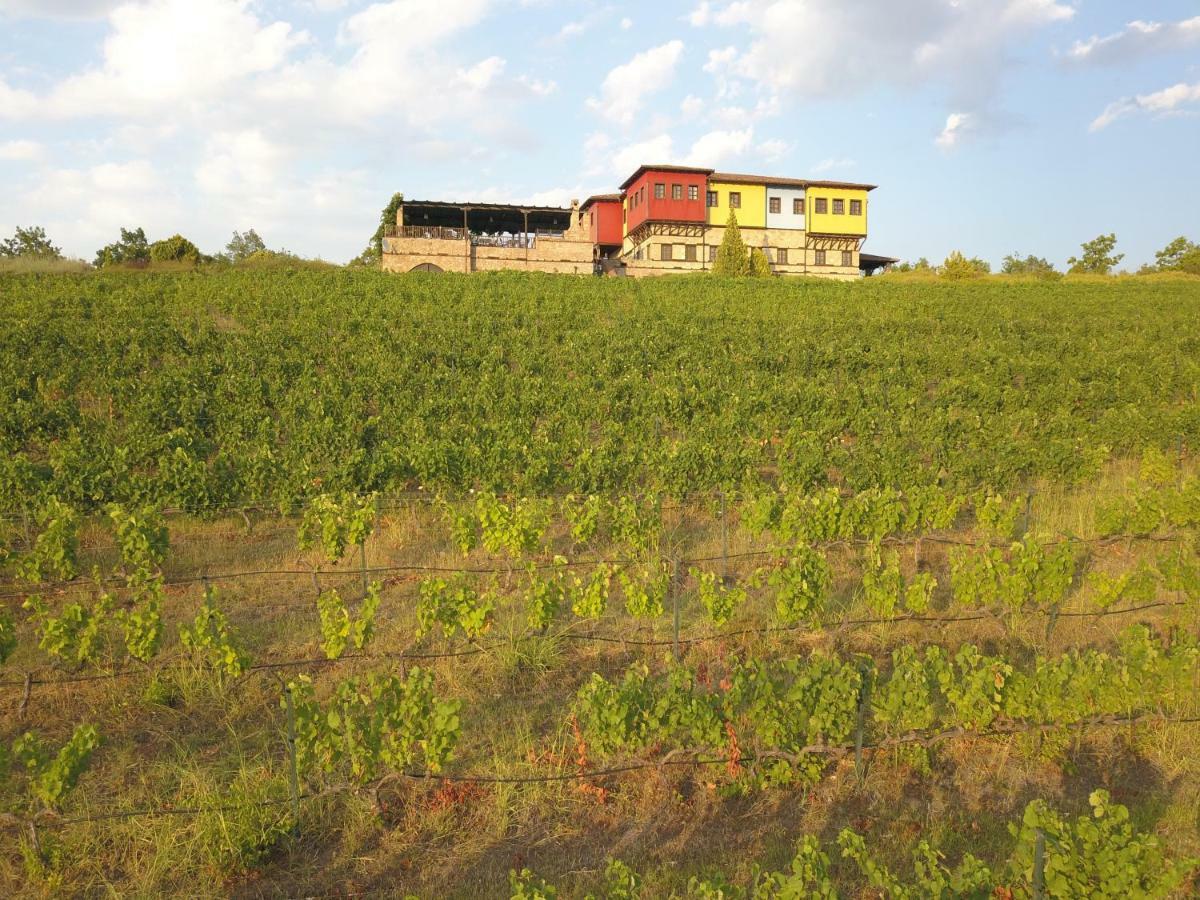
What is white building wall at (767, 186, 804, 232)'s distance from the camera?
176 feet

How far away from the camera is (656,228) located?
50.8 m

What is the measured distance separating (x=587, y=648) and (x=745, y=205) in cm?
4997

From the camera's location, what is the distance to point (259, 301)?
28.7 m

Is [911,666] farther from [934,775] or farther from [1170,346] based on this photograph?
[1170,346]

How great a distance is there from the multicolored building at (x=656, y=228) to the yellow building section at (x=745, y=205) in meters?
0.07

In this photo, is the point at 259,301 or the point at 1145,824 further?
the point at 259,301

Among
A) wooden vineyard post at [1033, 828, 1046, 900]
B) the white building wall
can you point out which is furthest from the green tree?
wooden vineyard post at [1033, 828, 1046, 900]

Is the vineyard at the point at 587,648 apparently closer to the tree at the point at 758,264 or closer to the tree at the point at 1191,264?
the tree at the point at 758,264

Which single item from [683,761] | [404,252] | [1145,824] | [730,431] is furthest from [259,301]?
[1145,824]

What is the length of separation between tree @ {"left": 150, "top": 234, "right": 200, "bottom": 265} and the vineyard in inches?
1034

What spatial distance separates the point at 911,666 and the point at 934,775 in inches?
36.5

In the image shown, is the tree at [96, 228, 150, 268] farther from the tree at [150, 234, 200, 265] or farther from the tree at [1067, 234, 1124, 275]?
the tree at [1067, 234, 1124, 275]

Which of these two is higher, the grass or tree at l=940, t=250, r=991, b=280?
tree at l=940, t=250, r=991, b=280

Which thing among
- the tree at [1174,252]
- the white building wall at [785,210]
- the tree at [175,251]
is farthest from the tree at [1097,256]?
the tree at [175,251]
